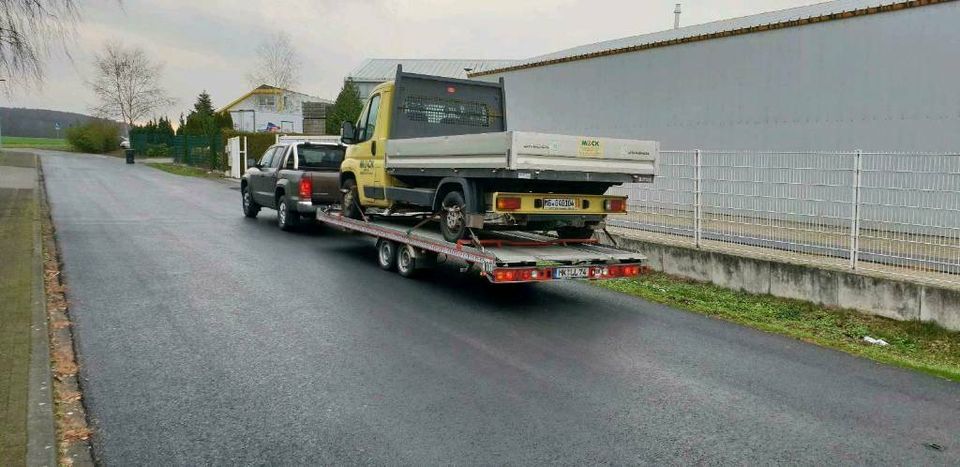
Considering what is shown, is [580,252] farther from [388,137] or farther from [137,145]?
[137,145]

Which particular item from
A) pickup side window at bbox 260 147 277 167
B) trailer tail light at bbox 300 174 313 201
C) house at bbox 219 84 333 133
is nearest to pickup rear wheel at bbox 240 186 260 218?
pickup side window at bbox 260 147 277 167

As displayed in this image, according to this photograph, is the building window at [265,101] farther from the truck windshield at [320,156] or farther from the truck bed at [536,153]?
the truck bed at [536,153]

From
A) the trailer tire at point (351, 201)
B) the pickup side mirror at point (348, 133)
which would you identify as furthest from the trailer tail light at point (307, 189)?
the pickup side mirror at point (348, 133)

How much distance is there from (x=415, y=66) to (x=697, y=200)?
5410cm

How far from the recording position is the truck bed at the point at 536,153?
25.8 ft

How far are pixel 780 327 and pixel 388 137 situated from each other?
5869 millimetres

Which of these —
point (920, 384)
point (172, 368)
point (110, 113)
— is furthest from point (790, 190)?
point (110, 113)

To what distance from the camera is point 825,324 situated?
26.1 ft

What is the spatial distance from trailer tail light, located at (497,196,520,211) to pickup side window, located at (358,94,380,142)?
352cm

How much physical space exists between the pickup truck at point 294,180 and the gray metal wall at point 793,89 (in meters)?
6.54

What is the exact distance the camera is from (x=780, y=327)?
783 centimetres

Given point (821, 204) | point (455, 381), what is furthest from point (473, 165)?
point (821, 204)

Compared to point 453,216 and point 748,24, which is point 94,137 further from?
point 453,216

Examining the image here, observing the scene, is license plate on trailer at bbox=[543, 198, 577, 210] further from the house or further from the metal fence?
the house
